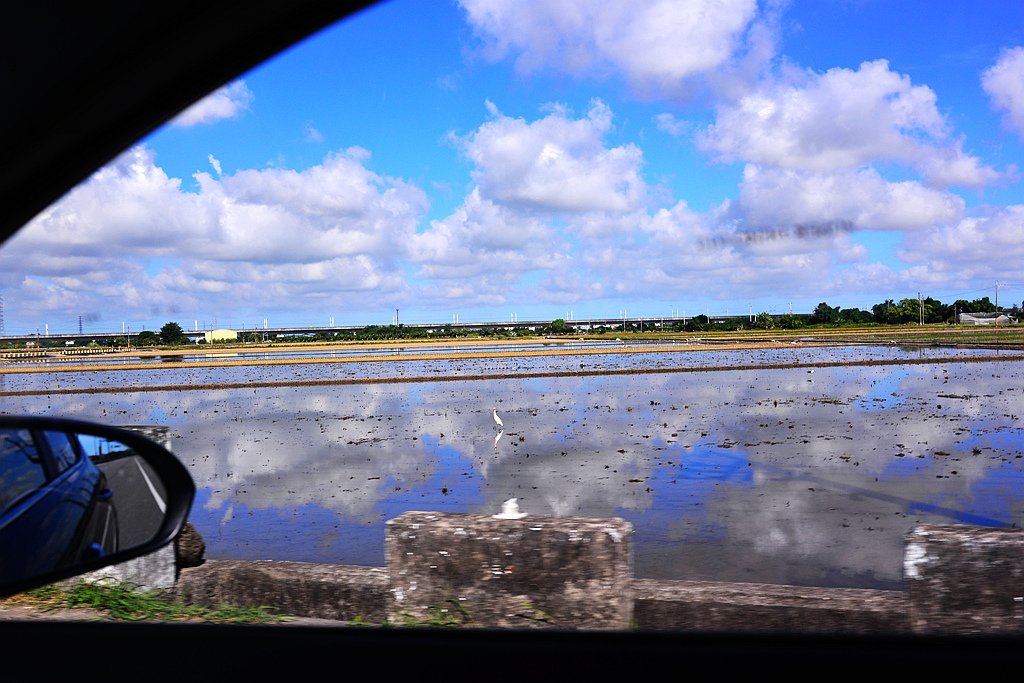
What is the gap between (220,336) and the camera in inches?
3223

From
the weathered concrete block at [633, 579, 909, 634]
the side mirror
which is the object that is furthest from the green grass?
the side mirror

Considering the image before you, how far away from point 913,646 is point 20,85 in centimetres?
241

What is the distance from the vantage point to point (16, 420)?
1.87 metres

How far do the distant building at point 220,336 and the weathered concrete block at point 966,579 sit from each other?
8238 cm

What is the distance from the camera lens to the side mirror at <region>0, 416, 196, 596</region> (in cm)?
183

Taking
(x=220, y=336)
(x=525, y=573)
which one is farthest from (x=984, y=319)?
(x=220, y=336)

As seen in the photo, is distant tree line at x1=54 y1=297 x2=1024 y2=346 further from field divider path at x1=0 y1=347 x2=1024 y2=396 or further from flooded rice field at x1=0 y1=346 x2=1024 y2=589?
flooded rice field at x1=0 y1=346 x2=1024 y2=589

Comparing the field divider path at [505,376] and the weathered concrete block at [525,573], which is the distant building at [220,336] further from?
the weathered concrete block at [525,573]

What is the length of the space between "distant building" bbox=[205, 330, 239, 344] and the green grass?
262 feet

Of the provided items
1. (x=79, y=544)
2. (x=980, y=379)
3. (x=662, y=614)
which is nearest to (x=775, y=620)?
(x=662, y=614)

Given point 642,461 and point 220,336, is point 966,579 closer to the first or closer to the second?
point 642,461

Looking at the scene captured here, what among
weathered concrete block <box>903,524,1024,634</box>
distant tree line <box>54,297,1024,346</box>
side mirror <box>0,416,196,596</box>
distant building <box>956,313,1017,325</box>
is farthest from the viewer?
distant tree line <box>54,297,1024,346</box>

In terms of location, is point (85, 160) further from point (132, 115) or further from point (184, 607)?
point (184, 607)

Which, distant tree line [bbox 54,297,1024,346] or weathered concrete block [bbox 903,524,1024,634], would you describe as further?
distant tree line [bbox 54,297,1024,346]
